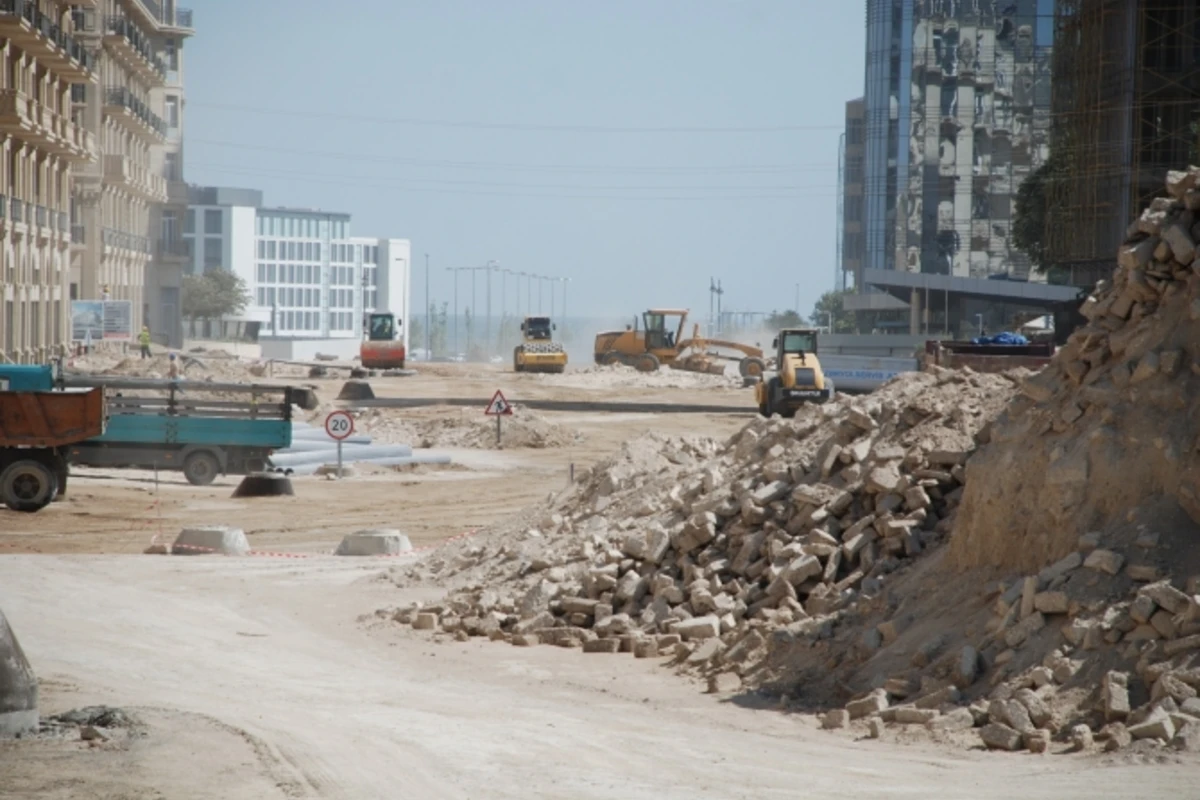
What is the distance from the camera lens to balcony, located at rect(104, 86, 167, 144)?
78.4 metres

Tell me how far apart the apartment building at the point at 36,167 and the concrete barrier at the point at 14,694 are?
132 feet

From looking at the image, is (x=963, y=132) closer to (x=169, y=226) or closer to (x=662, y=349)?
(x=662, y=349)

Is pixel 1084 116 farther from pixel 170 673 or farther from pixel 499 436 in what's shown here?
pixel 170 673

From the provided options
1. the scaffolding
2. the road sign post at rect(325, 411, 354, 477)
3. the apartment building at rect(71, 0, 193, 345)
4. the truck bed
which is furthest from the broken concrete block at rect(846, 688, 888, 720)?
the apartment building at rect(71, 0, 193, 345)

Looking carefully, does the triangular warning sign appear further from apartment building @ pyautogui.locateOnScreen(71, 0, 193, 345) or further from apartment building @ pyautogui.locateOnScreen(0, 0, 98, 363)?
apartment building @ pyautogui.locateOnScreen(71, 0, 193, 345)

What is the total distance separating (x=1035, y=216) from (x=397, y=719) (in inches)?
2005

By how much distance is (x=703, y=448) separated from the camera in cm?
2108

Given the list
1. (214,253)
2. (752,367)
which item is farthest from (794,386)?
(214,253)

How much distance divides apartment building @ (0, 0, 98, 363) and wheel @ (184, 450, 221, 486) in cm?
2246

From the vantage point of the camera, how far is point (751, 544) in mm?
15641

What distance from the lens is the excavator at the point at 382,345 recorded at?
70062mm

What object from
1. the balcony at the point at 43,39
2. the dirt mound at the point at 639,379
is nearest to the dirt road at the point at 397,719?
the balcony at the point at 43,39

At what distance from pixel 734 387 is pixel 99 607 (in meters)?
47.1

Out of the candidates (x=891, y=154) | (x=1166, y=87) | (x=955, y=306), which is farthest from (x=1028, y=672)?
(x=891, y=154)
